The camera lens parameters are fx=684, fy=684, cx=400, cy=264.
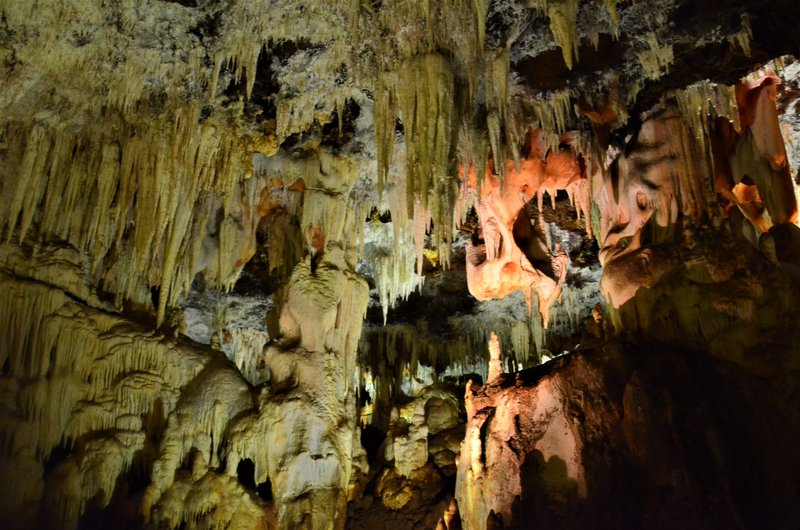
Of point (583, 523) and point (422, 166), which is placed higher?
point (422, 166)

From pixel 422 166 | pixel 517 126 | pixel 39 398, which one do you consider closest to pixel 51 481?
pixel 39 398

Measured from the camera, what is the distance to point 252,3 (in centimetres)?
673

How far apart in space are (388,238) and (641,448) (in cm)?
621

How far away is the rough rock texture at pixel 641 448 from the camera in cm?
550

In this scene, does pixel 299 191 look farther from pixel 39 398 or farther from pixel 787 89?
pixel 787 89

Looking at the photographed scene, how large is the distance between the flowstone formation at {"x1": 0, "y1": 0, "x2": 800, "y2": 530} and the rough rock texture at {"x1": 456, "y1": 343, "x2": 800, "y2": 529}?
0.08 ft

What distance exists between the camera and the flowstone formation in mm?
6340

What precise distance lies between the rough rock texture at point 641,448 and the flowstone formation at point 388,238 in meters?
0.02

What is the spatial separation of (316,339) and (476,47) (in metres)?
4.64

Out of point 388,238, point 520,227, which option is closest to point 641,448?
point 520,227

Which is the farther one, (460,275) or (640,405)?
(460,275)

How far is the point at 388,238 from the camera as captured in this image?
11.3 m

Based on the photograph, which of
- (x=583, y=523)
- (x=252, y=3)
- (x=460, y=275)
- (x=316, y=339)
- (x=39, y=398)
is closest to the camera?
(x=583, y=523)

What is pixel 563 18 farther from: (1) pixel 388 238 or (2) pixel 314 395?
(2) pixel 314 395
